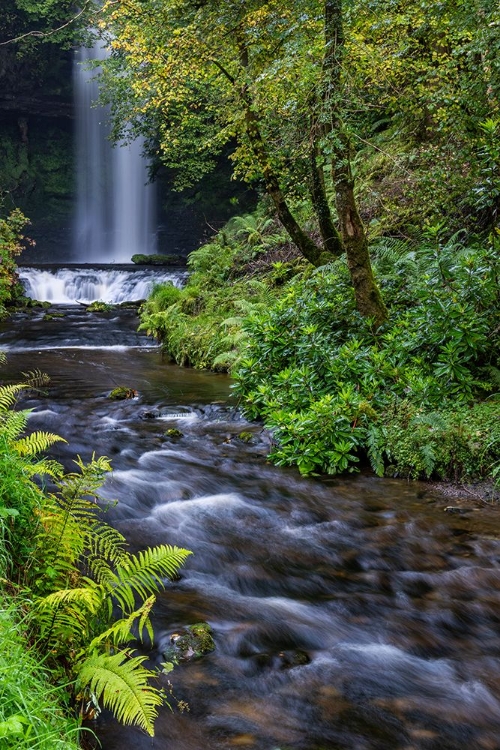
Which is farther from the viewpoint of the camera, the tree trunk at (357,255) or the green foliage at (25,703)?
the tree trunk at (357,255)

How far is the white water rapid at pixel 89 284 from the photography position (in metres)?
22.7

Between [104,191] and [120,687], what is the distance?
118ft

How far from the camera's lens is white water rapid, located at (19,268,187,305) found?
22.7 meters

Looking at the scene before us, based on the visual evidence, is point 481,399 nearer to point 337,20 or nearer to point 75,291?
point 337,20

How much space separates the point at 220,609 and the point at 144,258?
25.3 meters

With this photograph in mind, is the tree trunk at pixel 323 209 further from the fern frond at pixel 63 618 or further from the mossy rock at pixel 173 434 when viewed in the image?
the fern frond at pixel 63 618

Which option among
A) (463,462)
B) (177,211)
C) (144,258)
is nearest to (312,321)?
(463,462)

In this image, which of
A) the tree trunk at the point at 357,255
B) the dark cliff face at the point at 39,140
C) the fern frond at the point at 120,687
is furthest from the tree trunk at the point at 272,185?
the dark cliff face at the point at 39,140

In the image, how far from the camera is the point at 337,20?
7.09 meters

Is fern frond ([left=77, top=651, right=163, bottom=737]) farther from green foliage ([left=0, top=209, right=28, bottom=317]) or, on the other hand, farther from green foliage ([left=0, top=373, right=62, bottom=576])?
green foliage ([left=0, top=209, right=28, bottom=317])

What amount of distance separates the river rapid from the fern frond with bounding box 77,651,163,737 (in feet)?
1.08

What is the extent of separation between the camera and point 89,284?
76.5 ft

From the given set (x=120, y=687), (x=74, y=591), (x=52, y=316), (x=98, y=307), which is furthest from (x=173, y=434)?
(x=98, y=307)

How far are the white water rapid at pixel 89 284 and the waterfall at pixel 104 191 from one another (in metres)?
10.6
